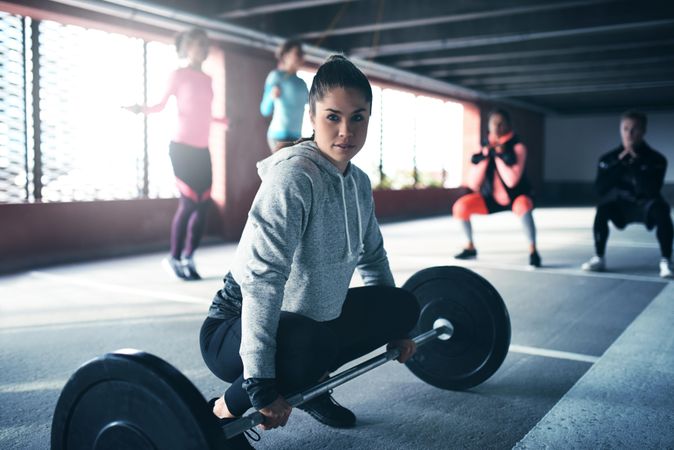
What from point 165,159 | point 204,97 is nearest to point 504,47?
point 165,159

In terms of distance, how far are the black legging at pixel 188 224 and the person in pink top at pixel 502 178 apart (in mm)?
2080

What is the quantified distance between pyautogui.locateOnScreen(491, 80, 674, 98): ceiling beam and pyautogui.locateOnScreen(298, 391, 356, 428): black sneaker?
10.2 meters

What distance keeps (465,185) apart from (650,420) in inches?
401

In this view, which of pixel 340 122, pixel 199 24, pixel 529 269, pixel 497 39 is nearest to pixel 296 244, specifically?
pixel 340 122

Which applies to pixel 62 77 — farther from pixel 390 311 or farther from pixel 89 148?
pixel 390 311

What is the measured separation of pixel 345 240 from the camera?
1508mm

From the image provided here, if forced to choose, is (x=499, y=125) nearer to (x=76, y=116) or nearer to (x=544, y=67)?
(x=76, y=116)

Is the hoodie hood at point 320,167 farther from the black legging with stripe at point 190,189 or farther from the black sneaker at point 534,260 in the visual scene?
the black sneaker at point 534,260

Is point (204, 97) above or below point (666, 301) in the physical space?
above

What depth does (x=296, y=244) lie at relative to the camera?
53.2 inches

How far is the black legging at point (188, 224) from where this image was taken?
3990mm

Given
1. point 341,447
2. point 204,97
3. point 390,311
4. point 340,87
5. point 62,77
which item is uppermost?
point 62,77

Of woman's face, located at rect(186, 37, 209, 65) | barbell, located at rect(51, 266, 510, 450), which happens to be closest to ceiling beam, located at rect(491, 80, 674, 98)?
A: woman's face, located at rect(186, 37, 209, 65)

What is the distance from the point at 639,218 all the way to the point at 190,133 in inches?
125
